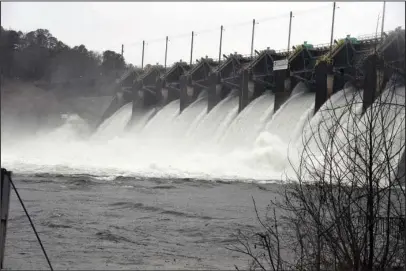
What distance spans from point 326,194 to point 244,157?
12.8 meters

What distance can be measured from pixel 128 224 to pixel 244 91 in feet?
43.4

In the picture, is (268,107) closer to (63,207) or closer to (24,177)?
(24,177)

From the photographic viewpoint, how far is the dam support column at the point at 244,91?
18719 mm

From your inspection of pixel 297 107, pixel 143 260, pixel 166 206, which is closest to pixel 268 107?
pixel 297 107

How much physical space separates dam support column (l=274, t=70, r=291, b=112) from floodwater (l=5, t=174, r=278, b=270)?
22.2 ft

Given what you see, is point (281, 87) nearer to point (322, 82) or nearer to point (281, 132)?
point (322, 82)

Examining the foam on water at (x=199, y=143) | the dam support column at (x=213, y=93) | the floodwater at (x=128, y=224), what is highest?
the dam support column at (x=213, y=93)

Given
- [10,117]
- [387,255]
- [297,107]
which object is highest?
[297,107]

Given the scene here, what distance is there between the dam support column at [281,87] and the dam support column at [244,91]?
1.54 m

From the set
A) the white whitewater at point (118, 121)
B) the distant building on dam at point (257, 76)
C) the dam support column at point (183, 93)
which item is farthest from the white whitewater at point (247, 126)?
the white whitewater at point (118, 121)

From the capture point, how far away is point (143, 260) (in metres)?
4.69

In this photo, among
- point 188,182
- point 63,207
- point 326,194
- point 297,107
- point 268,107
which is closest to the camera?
point 326,194

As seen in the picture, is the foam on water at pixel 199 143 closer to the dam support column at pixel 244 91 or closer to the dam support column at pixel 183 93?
the dam support column at pixel 244 91

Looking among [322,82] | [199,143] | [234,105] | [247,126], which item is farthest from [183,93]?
[322,82]
